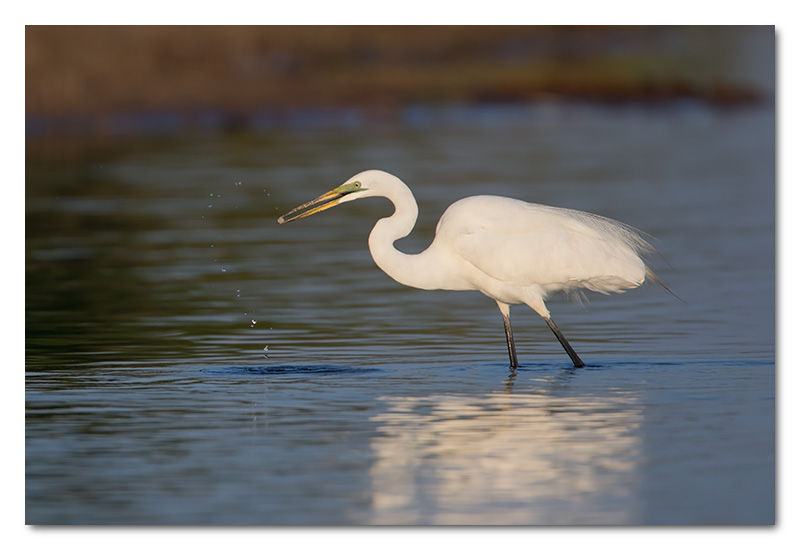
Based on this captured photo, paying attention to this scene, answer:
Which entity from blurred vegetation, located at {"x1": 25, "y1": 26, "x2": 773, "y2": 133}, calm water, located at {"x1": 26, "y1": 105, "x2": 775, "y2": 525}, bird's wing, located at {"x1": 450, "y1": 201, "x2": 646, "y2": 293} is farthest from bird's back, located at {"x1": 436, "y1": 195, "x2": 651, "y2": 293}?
blurred vegetation, located at {"x1": 25, "y1": 26, "x2": 773, "y2": 133}

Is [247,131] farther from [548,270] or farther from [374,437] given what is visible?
[374,437]

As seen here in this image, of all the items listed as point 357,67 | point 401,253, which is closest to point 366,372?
point 401,253

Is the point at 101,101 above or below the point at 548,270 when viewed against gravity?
above

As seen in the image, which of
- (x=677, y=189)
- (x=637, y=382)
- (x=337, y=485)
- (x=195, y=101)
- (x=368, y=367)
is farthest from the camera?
(x=195, y=101)

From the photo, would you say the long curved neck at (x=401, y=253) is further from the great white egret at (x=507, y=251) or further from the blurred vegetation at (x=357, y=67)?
the blurred vegetation at (x=357, y=67)

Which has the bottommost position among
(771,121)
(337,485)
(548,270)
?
(337,485)

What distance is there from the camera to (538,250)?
8.88m

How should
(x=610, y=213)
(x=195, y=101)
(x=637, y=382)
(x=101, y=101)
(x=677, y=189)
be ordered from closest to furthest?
(x=637, y=382)
(x=610, y=213)
(x=677, y=189)
(x=101, y=101)
(x=195, y=101)

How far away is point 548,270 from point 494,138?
48.3ft

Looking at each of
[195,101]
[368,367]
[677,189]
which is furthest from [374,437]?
[195,101]

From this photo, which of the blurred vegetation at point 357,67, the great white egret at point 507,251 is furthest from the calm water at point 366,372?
the blurred vegetation at point 357,67

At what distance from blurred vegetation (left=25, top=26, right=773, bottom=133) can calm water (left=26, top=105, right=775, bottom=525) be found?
Result: 95.3 inches

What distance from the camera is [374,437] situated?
7.27 metres
